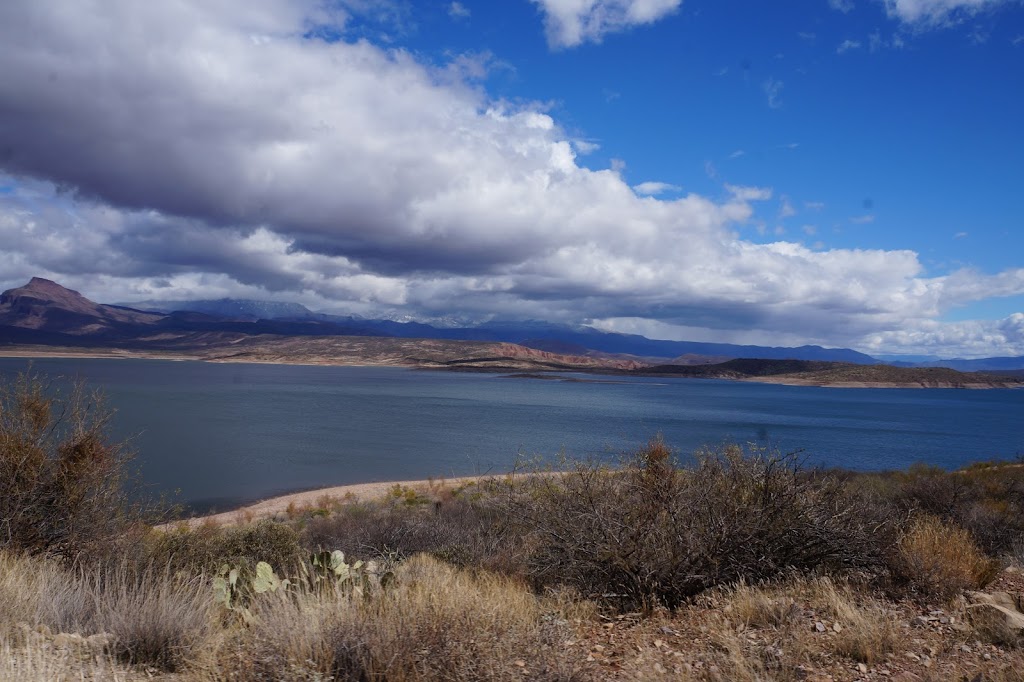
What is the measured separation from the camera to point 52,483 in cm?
827

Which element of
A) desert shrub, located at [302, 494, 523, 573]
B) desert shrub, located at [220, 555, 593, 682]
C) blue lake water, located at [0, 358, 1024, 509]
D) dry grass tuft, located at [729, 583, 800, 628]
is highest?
desert shrub, located at [220, 555, 593, 682]

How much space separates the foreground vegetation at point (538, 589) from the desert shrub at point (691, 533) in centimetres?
3

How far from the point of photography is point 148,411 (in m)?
53.8

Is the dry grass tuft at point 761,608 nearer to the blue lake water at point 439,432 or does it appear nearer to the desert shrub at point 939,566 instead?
the desert shrub at point 939,566

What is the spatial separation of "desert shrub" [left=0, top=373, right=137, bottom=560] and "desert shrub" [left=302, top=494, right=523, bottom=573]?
364 centimetres

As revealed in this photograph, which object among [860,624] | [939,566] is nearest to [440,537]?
[860,624]

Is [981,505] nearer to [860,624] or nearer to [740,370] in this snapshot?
[860,624]

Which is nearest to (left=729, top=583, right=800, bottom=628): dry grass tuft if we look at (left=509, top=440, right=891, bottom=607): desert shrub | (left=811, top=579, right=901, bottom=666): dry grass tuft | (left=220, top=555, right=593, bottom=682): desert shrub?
(left=811, top=579, right=901, bottom=666): dry grass tuft

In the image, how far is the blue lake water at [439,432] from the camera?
32094 mm

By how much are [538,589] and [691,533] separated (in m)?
1.91

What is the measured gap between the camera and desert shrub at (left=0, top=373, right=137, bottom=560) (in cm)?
781

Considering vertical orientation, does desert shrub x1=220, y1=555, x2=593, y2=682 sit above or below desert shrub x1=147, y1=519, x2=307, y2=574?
above

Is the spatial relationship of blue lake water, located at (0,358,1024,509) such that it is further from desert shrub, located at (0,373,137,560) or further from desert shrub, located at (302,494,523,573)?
desert shrub, located at (0,373,137,560)

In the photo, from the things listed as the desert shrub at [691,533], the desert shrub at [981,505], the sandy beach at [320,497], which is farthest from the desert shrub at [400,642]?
the sandy beach at [320,497]
